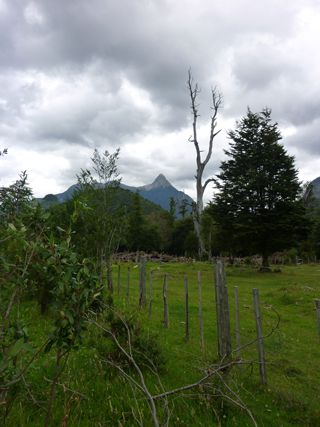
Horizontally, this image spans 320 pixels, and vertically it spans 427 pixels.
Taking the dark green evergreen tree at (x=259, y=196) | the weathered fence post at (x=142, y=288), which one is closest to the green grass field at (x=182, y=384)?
the weathered fence post at (x=142, y=288)

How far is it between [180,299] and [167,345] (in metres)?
7.46

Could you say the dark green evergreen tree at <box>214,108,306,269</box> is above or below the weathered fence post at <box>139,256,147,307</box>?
above

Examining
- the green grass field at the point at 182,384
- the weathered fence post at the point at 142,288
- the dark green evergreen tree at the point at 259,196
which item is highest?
the dark green evergreen tree at the point at 259,196

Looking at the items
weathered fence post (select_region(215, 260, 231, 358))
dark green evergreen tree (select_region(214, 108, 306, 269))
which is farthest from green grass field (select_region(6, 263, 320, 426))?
dark green evergreen tree (select_region(214, 108, 306, 269))

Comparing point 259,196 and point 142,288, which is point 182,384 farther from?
point 259,196

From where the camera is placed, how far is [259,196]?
92.4 feet

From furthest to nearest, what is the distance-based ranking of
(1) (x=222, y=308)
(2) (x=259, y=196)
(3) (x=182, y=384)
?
(2) (x=259, y=196)
(1) (x=222, y=308)
(3) (x=182, y=384)

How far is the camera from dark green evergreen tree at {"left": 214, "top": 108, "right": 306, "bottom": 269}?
27312 millimetres

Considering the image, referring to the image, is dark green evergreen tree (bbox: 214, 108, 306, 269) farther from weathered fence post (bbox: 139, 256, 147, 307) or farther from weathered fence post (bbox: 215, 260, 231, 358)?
weathered fence post (bbox: 215, 260, 231, 358)

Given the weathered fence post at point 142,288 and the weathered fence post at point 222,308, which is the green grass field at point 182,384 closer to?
the weathered fence post at point 222,308

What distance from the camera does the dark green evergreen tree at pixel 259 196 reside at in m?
27.3

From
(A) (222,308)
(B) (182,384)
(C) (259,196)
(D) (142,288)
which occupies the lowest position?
(B) (182,384)

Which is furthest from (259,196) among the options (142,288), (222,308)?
(222,308)

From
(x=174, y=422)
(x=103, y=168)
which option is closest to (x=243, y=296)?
(x=103, y=168)
